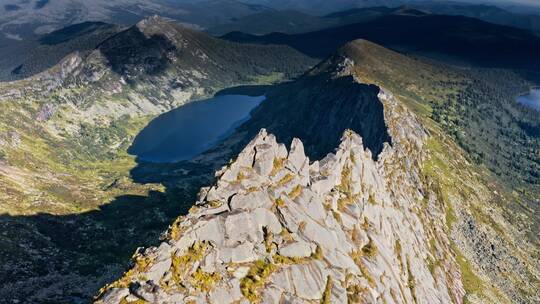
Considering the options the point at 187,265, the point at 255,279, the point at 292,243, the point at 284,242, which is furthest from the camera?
the point at 292,243

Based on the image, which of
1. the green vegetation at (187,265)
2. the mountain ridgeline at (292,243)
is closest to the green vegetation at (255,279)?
the mountain ridgeline at (292,243)

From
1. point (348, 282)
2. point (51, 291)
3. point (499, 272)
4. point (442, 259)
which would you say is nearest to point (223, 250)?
point (348, 282)

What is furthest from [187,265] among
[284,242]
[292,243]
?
[292,243]

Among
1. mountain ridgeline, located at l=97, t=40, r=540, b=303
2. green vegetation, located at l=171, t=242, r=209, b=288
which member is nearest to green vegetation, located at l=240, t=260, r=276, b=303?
mountain ridgeline, located at l=97, t=40, r=540, b=303

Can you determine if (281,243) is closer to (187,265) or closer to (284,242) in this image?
(284,242)

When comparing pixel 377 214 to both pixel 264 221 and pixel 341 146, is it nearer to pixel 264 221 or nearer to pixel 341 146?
pixel 341 146
